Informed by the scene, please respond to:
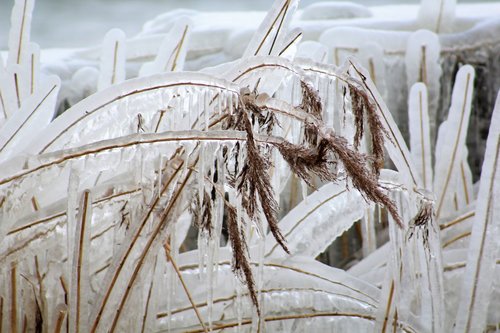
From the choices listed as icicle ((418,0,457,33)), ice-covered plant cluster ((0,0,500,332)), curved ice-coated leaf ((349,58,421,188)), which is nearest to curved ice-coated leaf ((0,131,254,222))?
ice-covered plant cluster ((0,0,500,332))

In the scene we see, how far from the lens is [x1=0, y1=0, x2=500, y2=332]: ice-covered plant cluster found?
0.53 metres

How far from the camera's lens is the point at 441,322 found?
2.30 feet

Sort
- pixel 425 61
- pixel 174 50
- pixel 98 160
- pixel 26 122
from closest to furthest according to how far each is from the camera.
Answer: pixel 98 160
pixel 26 122
pixel 174 50
pixel 425 61

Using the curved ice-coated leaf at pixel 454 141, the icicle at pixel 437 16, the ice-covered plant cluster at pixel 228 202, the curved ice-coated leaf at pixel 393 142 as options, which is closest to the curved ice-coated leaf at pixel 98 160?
the ice-covered plant cluster at pixel 228 202

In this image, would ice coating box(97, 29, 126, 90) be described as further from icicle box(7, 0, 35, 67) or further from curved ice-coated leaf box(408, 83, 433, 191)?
curved ice-coated leaf box(408, 83, 433, 191)

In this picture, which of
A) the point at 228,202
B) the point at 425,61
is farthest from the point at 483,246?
the point at 425,61

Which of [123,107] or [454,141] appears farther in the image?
[454,141]

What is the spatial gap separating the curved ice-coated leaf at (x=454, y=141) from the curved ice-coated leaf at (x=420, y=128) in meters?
0.02

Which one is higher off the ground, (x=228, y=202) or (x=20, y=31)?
(x=20, y=31)

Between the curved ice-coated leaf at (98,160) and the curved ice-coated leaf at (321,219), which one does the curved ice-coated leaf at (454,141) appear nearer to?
the curved ice-coated leaf at (321,219)

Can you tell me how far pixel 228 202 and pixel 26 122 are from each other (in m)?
0.22

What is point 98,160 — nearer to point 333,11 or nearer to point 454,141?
point 454,141

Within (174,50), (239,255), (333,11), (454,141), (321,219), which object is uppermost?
(333,11)

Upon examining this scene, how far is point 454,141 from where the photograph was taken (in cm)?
95
